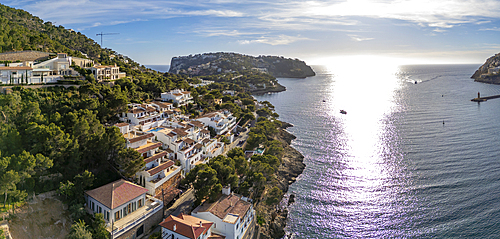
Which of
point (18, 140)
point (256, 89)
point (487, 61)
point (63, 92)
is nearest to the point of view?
point (18, 140)

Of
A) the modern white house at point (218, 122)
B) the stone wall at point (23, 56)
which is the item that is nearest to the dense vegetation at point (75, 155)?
the stone wall at point (23, 56)

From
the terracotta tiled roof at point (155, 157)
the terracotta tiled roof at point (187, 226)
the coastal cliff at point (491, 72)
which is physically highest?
the coastal cliff at point (491, 72)

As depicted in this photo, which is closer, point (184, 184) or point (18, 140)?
point (18, 140)

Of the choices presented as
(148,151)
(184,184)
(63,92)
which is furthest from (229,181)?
(63,92)

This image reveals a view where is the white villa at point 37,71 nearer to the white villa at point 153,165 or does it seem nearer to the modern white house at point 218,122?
the white villa at point 153,165

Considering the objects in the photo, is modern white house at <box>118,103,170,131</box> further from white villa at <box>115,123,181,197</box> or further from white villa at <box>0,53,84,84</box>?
white villa at <box>0,53,84,84</box>

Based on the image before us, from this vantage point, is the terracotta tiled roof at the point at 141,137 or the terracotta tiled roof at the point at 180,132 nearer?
the terracotta tiled roof at the point at 141,137

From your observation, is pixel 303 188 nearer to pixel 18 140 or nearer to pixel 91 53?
pixel 18 140
